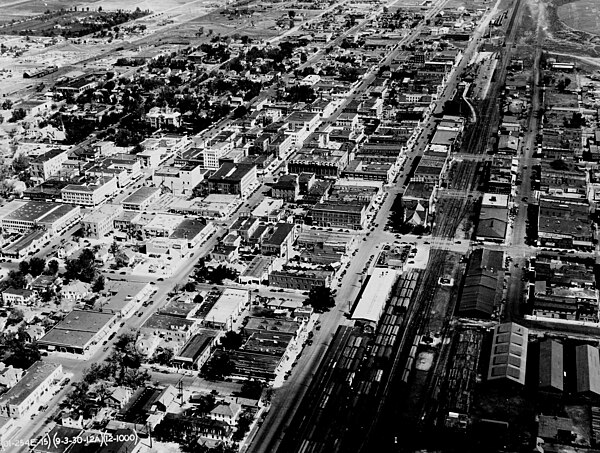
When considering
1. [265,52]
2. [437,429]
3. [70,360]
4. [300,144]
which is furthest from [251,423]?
[265,52]

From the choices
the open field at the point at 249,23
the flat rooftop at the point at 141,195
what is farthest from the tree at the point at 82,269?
the open field at the point at 249,23

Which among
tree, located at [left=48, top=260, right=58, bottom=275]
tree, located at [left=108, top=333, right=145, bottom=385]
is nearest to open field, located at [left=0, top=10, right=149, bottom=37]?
tree, located at [left=48, top=260, right=58, bottom=275]

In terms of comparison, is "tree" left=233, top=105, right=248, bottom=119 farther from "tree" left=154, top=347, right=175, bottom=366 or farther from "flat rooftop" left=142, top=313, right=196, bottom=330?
"tree" left=154, top=347, right=175, bottom=366

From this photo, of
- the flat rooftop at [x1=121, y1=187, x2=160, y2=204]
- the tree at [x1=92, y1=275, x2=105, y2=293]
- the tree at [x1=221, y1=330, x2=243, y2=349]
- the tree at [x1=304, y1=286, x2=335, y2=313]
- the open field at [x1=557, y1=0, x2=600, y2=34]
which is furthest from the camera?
the open field at [x1=557, y1=0, x2=600, y2=34]

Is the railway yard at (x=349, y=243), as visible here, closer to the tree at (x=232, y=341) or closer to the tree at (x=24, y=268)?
the tree at (x=232, y=341)

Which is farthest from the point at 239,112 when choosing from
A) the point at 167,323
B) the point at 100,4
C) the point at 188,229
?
the point at 100,4

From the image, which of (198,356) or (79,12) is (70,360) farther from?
(79,12)
